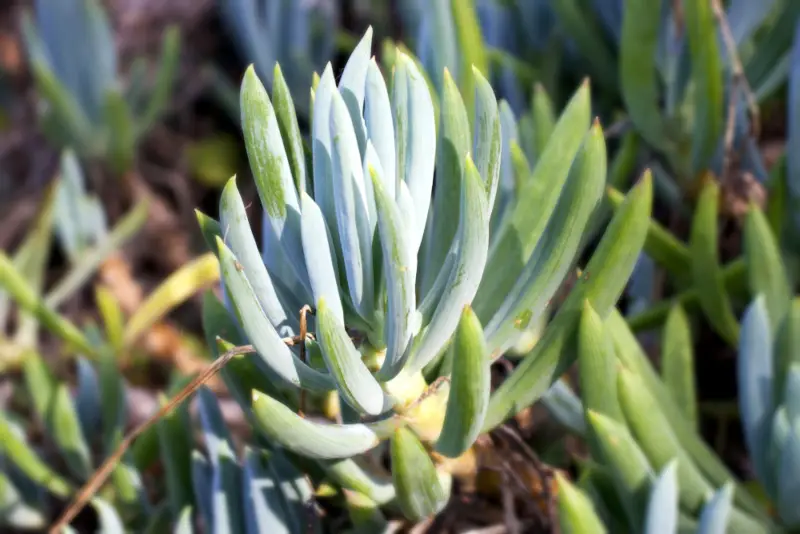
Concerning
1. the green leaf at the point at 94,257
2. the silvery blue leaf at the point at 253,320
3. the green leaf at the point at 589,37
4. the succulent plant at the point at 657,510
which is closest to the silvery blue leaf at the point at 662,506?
the succulent plant at the point at 657,510

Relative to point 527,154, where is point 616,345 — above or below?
below

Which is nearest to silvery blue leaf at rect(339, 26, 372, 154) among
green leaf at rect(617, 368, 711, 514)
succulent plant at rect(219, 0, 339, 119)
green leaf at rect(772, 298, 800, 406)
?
green leaf at rect(617, 368, 711, 514)

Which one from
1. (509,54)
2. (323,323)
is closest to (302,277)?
(323,323)

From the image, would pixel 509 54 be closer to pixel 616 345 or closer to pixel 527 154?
pixel 527 154

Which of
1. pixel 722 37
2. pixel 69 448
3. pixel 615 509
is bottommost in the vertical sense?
pixel 615 509

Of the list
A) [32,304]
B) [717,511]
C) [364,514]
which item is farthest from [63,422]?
[717,511]

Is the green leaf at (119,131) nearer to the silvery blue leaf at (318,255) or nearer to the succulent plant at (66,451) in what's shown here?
the succulent plant at (66,451)
